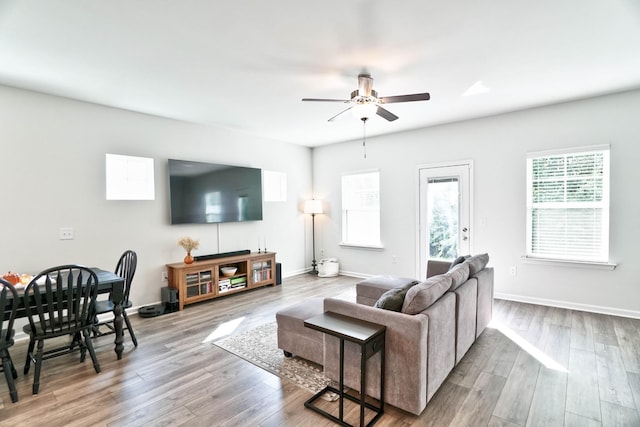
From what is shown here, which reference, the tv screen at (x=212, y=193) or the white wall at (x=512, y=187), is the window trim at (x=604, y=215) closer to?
the white wall at (x=512, y=187)

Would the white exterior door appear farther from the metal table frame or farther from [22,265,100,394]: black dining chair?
[22,265,100,394]: black dining chair

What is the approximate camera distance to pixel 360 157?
20.4 feet

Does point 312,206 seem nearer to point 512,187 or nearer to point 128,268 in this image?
point 512,187

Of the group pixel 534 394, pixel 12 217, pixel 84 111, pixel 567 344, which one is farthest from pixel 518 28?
pixel 12 217

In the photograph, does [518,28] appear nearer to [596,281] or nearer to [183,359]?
[596,281]

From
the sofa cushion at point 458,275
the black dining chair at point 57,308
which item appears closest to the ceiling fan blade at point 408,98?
the sofa cushion at point 458,275

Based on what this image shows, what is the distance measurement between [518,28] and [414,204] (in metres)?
3.31

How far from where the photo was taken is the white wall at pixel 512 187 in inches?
150

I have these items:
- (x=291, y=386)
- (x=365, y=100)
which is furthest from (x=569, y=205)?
(x=291, y=386)

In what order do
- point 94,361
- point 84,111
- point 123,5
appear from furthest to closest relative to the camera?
point 84,111 → point 94,361 → point 123,5

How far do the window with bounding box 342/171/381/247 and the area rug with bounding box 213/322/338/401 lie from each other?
3.08 meters

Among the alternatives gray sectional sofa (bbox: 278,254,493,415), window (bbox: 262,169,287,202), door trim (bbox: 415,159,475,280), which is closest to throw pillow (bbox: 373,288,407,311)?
gray sectional sofa (bbox: 278,254,493,415)

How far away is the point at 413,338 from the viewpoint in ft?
6.56

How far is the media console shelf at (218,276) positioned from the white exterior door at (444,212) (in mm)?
A: 2687
